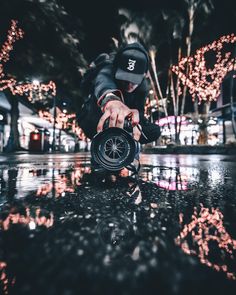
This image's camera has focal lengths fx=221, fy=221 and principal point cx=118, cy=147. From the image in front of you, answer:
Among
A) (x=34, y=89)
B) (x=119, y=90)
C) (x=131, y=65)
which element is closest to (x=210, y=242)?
(x=119, y=90)

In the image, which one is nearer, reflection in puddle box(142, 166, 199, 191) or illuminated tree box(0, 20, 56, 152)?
reflection in puddle box(142, 166, 199, 191)

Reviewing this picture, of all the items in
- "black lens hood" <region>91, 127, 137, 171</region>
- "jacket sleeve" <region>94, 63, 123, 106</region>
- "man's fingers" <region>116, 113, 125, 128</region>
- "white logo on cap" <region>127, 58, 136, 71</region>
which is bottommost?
"black lens hood" <region>91, 127, 137, 171</region>

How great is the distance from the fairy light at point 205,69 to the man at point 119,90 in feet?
43.7

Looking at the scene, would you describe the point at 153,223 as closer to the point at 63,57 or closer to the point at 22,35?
the point at 22,35

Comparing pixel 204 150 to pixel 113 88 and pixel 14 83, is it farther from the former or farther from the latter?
pixel 14 83

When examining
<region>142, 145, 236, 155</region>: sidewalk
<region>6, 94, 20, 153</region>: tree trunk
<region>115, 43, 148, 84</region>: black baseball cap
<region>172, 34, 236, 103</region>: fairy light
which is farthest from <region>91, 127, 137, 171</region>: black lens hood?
<region>6, 94, 20, 153</region>: tree trunk

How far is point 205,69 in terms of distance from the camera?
1684 cm

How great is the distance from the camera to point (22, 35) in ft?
39.6

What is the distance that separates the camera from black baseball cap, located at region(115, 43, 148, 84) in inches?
69.2

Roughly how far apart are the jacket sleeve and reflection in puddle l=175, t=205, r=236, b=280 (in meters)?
1.16

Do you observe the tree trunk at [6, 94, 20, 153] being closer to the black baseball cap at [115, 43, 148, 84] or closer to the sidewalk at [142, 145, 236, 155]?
the sidewalk at [142, 145, 236, 155]

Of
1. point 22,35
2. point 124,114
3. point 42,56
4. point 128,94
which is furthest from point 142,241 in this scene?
point 42,56

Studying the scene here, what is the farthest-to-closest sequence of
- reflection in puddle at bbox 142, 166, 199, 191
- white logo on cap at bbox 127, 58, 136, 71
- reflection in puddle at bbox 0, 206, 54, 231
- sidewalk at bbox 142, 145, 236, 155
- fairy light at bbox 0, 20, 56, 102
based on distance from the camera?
fairy light at bbox 0, 20, 56, 102
sidewalk at bbox 142, 145, 236, 155
white logo on cap at bbox 127, 58, 136, 71
reflection in puddle at bbox 142, 166, 199, 191
reflection in puddle at bbox 0, 206, 54, 231

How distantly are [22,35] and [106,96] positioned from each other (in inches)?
514
